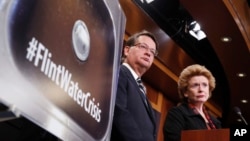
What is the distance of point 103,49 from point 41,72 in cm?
20

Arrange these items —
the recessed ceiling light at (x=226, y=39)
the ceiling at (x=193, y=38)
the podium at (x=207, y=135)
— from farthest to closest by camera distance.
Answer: the recessed ceiling light at (x=226, y=39), the ceiling at (x=193, y=38), the podium at (x=207, y=135)

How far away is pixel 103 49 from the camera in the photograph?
71cm

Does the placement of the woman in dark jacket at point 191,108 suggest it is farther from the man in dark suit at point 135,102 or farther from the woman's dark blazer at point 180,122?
the man in dark suit at point 135,102

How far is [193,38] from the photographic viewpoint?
4.85 m

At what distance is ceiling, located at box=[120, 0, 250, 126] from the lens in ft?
13.3

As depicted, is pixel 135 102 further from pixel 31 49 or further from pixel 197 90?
pixel 31 49

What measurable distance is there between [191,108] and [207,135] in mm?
343

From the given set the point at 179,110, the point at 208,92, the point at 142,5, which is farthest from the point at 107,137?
the point at 142,5

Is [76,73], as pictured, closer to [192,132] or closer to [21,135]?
[21,135]

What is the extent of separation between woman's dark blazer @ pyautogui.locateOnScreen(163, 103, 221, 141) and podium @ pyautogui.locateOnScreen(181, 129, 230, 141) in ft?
0.40

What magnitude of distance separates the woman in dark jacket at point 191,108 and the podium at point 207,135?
126mm

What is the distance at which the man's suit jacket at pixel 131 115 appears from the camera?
1.21 m

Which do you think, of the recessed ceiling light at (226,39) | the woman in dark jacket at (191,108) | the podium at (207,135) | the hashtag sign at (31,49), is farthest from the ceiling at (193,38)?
the hashtag sign at (31,49)

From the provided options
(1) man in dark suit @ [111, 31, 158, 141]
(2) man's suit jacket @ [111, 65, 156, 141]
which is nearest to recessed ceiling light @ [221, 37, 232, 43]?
(1) man in dark suit @ [111, 31, 158, 141]
